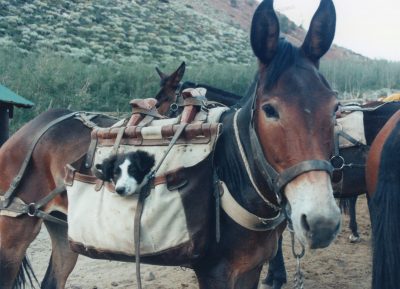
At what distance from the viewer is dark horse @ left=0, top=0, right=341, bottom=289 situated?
184cm

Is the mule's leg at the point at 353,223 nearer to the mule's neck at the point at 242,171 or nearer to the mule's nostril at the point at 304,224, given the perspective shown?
the mule's neck at the point at 242,171

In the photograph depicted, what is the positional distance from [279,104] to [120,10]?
23406mm

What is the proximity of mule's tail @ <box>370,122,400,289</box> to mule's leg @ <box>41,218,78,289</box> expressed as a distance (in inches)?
91.0

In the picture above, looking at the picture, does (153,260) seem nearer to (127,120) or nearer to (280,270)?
(127,120)

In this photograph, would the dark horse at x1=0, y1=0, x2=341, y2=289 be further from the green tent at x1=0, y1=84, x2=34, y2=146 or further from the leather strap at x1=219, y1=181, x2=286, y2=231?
the green tent at x1=0, y1=84, x2=34, y2=146

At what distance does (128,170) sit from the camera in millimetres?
2410

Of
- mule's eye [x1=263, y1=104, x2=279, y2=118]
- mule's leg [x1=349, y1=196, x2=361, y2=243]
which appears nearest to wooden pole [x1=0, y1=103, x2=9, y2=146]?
mule's leg [x1=349, y1=196, x2=361, y2=243]

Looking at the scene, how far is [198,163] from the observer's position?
2.35 m

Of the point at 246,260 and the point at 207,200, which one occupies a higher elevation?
the point at 207,200

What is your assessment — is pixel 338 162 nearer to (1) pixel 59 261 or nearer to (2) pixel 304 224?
(2) pixel 304 224

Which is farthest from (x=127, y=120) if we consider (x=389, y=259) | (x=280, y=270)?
(x=280, y=270)

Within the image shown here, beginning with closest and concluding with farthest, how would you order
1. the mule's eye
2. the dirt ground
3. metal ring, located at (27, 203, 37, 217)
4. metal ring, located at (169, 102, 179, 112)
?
the mule's eye → metal ring, located at (27, 203, 37, 217) → the dirt ground → metal ring, located at (169, 102, 179, 112)

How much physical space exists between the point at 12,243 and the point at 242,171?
195 cm

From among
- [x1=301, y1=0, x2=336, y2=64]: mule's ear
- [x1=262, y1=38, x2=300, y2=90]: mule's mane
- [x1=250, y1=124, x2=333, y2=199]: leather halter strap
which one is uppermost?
[x1=301, y1=0, x2=336, y2=64]: mule's ear
